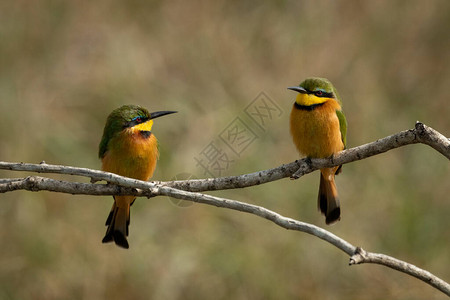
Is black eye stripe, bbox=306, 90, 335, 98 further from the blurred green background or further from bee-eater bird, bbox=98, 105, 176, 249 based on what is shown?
the blurred green background

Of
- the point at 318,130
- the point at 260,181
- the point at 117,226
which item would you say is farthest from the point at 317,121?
the point at 117,226

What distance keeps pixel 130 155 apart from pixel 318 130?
1177 mm

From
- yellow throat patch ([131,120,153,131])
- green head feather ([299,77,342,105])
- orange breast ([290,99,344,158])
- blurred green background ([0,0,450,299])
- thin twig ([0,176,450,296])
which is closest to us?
thin twig ([0,176,450,296])

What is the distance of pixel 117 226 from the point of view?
13.5 ft

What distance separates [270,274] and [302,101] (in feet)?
8.28

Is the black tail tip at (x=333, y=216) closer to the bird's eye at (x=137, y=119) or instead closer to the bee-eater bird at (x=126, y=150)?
the bee-eater bird at (x=126, y=150)

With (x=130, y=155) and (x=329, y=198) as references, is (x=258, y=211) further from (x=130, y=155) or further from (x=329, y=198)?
(x=329, y=198)

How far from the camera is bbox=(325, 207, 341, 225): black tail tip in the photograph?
164 inches

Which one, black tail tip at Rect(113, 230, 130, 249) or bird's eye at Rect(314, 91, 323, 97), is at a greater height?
bird's eye at Rect(314, 91, 323, 97)

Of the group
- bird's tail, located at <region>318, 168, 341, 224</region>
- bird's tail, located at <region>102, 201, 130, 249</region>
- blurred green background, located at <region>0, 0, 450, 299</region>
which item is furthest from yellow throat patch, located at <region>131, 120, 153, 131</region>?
blurred green background, located at <region>0, 0, 450, 299</region>

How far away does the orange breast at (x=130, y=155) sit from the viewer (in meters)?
3.86

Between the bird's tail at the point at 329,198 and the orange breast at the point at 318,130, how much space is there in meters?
0.42

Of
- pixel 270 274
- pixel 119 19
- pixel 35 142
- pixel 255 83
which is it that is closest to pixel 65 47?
pixel 119 19

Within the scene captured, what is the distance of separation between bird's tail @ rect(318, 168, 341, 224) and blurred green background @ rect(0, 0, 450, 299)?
1.84m
